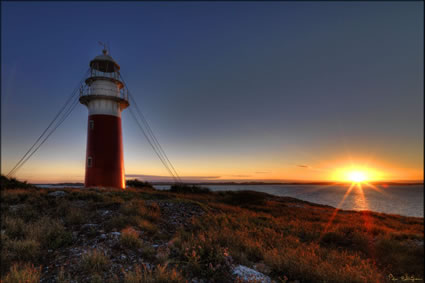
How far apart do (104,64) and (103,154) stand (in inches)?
350

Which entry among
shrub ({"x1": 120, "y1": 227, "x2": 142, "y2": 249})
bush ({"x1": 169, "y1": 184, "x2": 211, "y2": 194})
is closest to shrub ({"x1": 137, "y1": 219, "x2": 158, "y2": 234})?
shrub ({"x1": 120, "y1": 227, "x2": 142, "y2": 249})

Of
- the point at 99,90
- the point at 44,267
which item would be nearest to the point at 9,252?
the point at 44,267

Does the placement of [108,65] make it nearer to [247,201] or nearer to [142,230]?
[142,230]

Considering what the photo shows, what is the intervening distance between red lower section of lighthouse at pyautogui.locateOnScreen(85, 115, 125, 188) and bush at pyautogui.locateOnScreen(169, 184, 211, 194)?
28.2ft

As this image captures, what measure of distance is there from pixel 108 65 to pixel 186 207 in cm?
1653

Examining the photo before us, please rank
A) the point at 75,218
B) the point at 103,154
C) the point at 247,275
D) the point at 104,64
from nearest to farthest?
1. the point at 247,275
2. the point at 75,218
3. the point at 103,154
4. the point at 104,64

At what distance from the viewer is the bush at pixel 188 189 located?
2542cm

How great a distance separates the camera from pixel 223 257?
14.6 feet

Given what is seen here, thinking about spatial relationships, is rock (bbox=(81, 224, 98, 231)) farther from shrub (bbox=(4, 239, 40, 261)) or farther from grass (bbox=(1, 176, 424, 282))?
shrub (bbox=(4, 239, 40, 261))

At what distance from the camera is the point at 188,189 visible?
26.3 meters

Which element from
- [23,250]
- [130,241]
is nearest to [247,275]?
[130,241]

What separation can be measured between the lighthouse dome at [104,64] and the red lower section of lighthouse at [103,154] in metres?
5.08

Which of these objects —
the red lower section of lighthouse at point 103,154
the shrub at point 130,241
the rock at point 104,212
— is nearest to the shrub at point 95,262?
the shrub at point 130,241

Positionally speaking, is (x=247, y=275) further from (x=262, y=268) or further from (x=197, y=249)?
(x=197, y=249)
